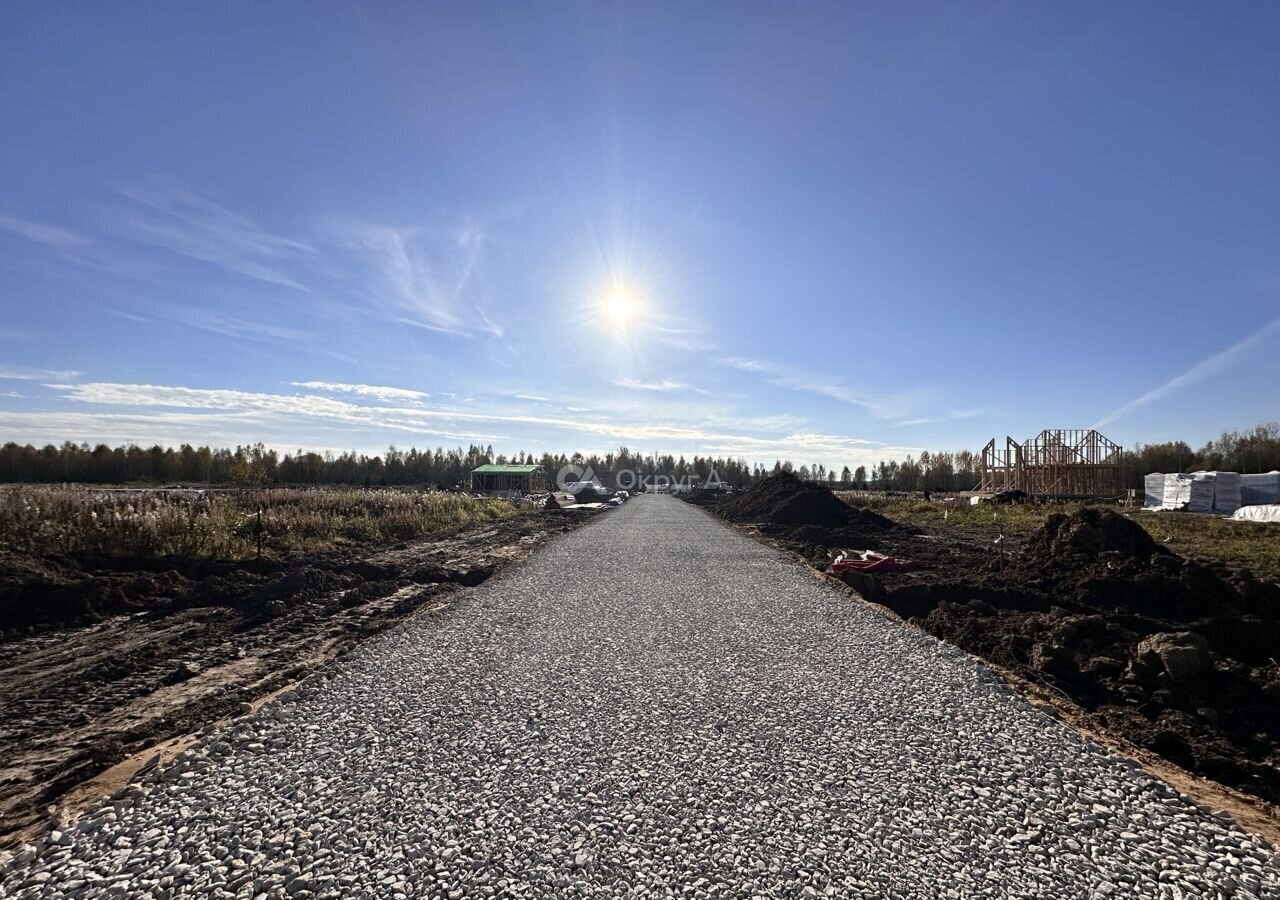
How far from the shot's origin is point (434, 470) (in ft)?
294

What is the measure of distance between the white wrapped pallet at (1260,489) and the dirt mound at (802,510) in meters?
23.8

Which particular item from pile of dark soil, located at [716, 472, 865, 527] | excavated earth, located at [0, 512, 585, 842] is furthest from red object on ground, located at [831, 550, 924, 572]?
pile of dark soil, located at [716, 472, 865, 527]

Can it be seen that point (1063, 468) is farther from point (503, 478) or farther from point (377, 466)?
point (377, 466)

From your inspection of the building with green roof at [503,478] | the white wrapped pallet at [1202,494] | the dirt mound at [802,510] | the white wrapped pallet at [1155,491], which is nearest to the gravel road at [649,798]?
the dirt mound at [802,510]

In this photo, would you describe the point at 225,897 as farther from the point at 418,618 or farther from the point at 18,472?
the point at 18,472

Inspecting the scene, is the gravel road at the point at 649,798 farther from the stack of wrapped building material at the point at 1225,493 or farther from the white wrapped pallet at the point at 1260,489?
the white wrapped pallet at the point at 1260,489

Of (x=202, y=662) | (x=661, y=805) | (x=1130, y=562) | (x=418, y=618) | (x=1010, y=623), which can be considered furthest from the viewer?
(x=1130, y=562)

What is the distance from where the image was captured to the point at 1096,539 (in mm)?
11773

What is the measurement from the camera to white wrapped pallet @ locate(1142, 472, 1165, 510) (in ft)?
121

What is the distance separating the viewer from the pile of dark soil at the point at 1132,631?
18.1ft

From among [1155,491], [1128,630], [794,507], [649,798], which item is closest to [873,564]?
A: [1128,630]

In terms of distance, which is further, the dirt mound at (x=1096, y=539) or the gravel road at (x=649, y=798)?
the dirt mound at (x=1096, y=539)

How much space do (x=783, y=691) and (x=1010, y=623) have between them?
4.52 m

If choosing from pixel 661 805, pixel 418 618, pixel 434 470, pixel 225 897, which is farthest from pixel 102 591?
pixel 434 470
